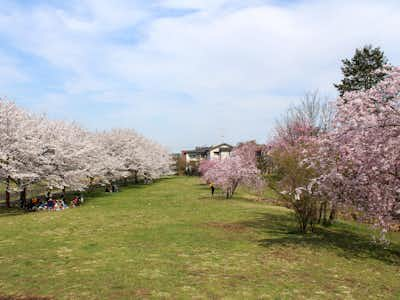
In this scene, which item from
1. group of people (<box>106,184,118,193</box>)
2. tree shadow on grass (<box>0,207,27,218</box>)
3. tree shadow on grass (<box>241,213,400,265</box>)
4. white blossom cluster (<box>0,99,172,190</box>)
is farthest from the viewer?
group of people (<box>106,184,118,193</box>)

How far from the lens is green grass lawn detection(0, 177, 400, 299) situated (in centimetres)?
880

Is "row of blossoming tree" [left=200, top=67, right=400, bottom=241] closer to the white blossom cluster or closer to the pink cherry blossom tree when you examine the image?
the pink cherry blossom tree

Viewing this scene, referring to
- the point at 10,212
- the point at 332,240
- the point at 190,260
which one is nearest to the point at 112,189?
the point at 10,212

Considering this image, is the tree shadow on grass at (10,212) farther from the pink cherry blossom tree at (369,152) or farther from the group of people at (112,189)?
the pink cherry blossom tree at (369,152)

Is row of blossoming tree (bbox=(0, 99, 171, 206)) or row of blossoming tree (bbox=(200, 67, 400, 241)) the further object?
row of blossoming tree (bbox=(0, 99, 171, 206))

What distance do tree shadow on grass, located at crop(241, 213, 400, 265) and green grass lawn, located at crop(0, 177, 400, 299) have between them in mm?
54

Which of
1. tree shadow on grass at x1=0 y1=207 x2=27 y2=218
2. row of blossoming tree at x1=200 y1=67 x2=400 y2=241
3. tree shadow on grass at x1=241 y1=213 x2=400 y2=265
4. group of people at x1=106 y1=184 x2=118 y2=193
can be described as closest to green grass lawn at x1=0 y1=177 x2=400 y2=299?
tree shadow on grass at x1=241 y1=213 x2=400 y2=265

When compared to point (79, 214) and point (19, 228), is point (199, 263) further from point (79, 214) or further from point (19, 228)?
point (79, 214)

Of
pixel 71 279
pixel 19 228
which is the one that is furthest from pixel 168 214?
pixel 71 279

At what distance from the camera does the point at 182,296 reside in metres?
8.28

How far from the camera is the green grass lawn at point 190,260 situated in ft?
28.9

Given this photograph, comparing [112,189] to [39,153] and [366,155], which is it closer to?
[39,153]

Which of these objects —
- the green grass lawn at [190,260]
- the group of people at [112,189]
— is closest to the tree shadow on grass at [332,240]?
the green grass lawn at [190,260]

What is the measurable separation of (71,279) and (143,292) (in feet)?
8.49
